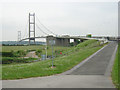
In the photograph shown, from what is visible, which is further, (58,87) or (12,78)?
(12,78)

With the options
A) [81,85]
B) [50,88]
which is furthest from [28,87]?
[81,85]

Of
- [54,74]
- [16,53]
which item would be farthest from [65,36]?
[54,74]

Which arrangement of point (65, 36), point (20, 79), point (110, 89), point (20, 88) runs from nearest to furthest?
1. point (110, 89)
2. point (20, 88)
3. point (20, 79)
4. point (65, 36)

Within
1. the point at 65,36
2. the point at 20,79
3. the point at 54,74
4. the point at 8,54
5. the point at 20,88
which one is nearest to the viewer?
the point at 20,88

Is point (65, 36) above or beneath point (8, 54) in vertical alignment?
above

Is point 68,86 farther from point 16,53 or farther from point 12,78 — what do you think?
point 16,53

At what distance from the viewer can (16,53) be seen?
38.0m

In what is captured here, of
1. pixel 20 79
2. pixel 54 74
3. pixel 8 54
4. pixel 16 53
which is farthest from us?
pixel 16 53

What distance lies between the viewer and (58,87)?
7.93 meters

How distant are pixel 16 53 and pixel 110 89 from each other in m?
32.5

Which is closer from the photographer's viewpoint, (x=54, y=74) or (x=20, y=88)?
(x=20, y=88)

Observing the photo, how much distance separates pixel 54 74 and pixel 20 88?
12.1 ft

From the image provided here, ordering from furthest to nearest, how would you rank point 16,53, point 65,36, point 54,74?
point 65,36 → point 16,53 → point 54,74

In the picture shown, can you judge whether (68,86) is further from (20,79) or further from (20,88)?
(20,79)
